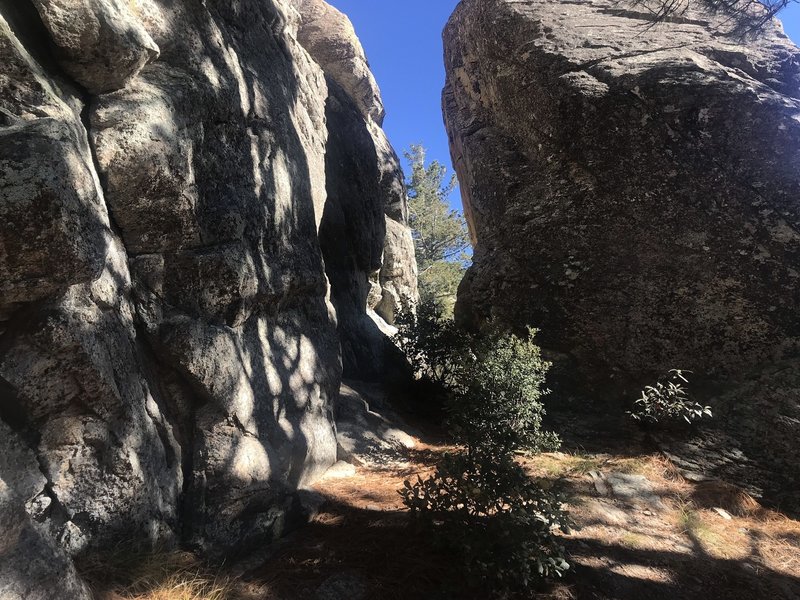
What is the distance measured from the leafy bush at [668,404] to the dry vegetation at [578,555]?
2.80 ft

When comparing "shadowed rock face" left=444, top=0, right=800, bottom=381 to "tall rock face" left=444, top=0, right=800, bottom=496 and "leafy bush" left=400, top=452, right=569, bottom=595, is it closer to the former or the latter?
"tall rock face" left=444, top=0, right=800, bottom=496

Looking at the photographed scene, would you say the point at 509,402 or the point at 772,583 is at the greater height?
the point at 509,402

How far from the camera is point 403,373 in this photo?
10.1 meters

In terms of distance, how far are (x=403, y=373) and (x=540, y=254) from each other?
401 cm

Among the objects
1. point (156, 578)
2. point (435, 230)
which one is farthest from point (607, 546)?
point (435, 230)

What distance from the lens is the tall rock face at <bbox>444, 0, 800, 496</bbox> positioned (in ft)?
20.9

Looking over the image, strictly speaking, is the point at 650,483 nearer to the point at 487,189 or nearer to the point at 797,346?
the point at 797,346

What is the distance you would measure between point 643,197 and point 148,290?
659 cm

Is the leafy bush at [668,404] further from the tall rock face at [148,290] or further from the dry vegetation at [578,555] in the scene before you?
the tall rock face at [148,290]

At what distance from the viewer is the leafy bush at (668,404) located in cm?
620

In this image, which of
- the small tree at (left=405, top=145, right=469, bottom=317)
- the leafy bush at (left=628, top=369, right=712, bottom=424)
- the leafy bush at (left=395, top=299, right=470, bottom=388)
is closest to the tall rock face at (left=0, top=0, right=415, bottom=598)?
the leafy bush at (left=395, top=299, right=470, bottom=388)

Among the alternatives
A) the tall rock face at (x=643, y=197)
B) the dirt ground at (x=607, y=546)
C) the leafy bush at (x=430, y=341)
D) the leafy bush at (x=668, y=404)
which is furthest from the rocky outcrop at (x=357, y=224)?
the leafy bush at (x=668, y=404)

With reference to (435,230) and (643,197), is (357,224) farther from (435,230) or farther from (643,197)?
(435,230)

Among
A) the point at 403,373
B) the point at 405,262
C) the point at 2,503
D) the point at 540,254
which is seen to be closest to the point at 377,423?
the point at 403,373
